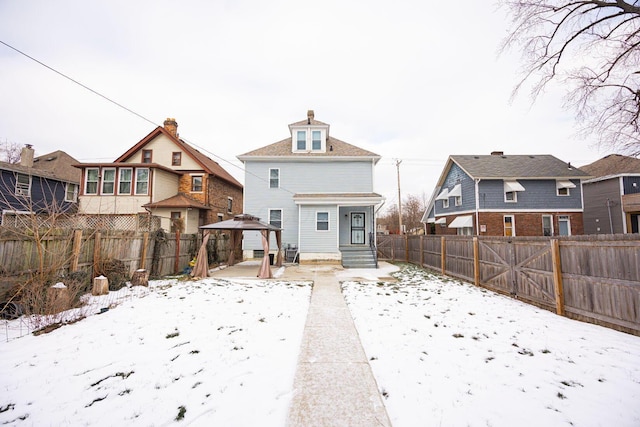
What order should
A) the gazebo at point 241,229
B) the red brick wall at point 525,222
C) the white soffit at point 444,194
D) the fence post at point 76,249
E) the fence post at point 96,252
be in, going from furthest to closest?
the white soffit at point 444,194 < the red brick wall at point 525,222 < the gazebo at point 241,229 < the fence post at point 96,252 < the fence post at point 76,249

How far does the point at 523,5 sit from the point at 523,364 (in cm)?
794

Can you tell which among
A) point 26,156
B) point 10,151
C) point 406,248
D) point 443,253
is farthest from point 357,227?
point 10,151

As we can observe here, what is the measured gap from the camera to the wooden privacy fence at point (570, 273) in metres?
4.64

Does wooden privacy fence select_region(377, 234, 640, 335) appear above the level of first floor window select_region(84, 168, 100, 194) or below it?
below

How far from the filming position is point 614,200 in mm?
19234

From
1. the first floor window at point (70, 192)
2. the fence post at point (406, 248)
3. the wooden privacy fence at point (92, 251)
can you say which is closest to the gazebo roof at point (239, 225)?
the wooden privacy fence at point (92, 251)

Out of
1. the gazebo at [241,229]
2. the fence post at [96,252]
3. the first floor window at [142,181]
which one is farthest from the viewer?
the first floor window at [142,181]

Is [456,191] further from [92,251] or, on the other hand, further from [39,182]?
[39,182]

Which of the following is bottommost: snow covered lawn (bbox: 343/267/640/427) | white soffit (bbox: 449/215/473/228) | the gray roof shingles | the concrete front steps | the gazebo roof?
snow covered lawn (bbox: 343/267/640/427)

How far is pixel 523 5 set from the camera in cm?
646

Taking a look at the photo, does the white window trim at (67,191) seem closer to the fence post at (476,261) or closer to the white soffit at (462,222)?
the fence post at (476,261)

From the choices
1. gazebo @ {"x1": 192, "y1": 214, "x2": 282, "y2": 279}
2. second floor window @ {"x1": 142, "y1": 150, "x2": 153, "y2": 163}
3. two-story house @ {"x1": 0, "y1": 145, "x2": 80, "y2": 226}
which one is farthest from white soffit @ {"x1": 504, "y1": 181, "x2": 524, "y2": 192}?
two-story house @ {"x1": 0, "y1": 145, "x2": 80, "y2": 226}

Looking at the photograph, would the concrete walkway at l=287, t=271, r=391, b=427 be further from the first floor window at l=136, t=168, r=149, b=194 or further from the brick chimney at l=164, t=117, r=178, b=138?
the brick chimney at l=164, t=117, r=178, b=138

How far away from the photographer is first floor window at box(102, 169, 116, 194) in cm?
1711
